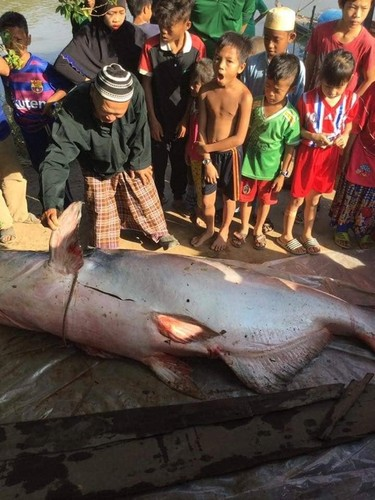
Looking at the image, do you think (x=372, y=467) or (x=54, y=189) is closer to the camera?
(x=372, y=467)

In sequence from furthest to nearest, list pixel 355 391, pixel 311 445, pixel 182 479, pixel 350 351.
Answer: pixel 350 351 → pixel 355 391 → pixel 311 445 → pixel 182 479

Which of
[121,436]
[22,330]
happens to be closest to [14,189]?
[22,330]

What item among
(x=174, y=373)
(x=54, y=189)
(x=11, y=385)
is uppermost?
(x=54, y=189)

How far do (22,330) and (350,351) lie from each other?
6.97 feet

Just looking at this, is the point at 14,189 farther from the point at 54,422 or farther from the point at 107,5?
the point at 54,422

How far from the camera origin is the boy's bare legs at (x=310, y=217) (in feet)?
13.8

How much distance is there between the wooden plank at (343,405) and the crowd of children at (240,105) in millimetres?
2231

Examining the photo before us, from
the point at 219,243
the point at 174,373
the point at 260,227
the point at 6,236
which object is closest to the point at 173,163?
the point at 219,243

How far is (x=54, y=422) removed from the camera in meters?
2.10

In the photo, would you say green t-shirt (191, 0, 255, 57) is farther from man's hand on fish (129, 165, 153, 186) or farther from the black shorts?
man's hand on fish (129, 165, 153, 186)

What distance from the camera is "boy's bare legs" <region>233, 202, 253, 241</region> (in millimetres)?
4410

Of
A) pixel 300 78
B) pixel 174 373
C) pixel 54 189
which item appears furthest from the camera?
pixel 300 78

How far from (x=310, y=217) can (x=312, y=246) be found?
0.97ft

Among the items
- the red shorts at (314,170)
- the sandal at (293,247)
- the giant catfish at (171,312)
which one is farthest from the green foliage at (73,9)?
the sandal at (293,247)
